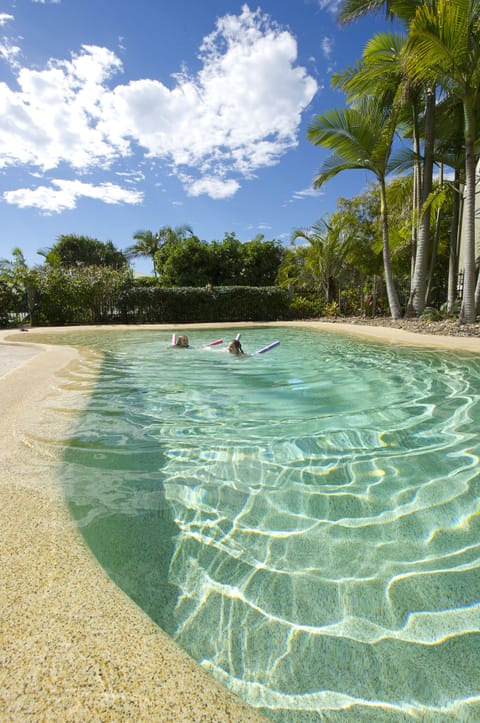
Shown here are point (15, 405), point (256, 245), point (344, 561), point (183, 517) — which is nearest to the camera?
point (344, 561)

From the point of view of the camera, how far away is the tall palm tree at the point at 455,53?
830 centimetres

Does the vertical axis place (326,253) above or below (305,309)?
above

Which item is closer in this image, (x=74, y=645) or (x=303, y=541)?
(x=74, y=645)

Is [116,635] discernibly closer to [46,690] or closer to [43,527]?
[46,690]

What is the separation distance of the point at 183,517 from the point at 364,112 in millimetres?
14866

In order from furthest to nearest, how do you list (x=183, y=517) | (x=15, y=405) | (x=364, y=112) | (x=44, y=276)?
(x=44, y=276)
(x=364, y=112)
(x=15, y=405)
(x=183, y=517)

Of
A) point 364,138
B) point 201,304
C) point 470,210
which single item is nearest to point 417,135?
point 364,138

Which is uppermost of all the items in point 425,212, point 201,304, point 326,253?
point 425,212

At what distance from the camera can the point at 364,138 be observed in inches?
500

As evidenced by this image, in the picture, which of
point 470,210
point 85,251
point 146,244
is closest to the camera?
point 470,210

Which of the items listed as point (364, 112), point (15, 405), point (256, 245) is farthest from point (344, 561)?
point (256, 245)

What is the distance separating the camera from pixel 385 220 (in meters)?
13.1

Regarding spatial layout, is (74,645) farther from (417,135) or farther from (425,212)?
(417,135)

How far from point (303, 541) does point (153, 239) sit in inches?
1375
